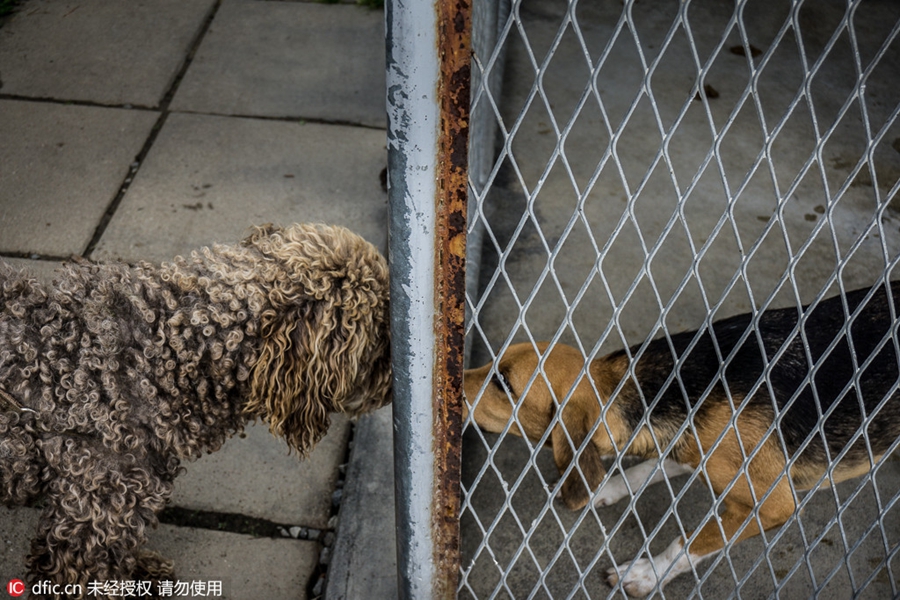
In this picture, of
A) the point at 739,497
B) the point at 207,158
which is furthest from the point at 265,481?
the point at 207,158

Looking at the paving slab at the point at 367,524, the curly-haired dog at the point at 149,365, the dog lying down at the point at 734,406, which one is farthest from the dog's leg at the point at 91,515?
the dog lying down at the point at 734,406

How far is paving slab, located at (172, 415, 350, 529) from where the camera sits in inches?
131

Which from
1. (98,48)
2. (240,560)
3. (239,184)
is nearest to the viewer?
(240,560)

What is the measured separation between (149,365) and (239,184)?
2.50 metres

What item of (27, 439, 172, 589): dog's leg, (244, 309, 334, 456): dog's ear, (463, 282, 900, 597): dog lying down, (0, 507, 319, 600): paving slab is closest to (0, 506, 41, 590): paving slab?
(0, 507, 319, 600): paving slab

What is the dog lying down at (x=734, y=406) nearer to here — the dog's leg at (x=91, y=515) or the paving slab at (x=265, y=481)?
the paving slab at (x=265, y=481)

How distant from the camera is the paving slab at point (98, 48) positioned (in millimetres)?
5320

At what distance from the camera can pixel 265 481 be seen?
134 inches

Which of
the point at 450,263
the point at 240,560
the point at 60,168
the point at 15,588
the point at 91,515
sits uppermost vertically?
the point at 450,263

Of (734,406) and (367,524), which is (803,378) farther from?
(367,524)

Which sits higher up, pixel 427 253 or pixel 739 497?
pixel 427 253

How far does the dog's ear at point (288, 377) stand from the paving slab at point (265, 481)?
2.91 feet

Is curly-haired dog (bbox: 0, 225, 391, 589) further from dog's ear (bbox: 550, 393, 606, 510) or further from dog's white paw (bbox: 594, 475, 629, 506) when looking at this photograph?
dog's white paw (bbox: 594, 475, 629, 506)

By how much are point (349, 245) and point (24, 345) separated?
106 centimetres
